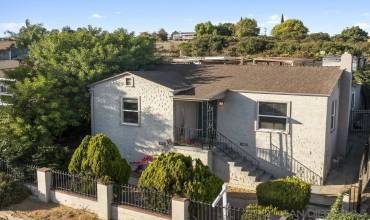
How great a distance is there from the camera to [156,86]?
19.0 m

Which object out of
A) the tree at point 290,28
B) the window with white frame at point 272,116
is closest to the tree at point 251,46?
the tree at point 290,28

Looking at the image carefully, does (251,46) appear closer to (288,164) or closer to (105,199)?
(288,164)

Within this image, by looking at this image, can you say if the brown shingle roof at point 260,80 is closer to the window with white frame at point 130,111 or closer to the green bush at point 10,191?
the window with white frame at point 130,111

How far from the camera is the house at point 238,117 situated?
17.7 m

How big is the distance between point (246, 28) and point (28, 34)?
215ft

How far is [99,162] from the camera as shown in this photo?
14586 millimetres

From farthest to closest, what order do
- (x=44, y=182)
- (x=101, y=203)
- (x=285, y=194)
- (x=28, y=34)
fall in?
(x=28, y=34) < (x=44, y=182) < (x=101, y=203) < (x=285, y=194)

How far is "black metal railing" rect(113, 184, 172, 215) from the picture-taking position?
508 inches

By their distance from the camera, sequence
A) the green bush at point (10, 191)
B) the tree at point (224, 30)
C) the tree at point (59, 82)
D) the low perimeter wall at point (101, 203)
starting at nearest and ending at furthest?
1. the low perimeter wall at point (101, 203)
2. the green bush at point (10, 191)
3. the tree at point (59, 82)
4. the tree at point (224, 30)

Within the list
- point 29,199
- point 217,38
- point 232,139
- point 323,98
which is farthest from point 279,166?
point 217,38

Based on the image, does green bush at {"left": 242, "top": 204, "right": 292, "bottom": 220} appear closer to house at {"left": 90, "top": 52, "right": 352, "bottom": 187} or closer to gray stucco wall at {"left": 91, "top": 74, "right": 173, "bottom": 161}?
house at {"left": 90, "top": 52, "right": 352, "bottom": 187}

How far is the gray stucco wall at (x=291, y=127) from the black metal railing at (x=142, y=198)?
6.71 m

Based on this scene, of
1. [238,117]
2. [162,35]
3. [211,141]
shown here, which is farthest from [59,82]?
[162,35]

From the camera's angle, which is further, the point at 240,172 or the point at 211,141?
the point at 211,141
